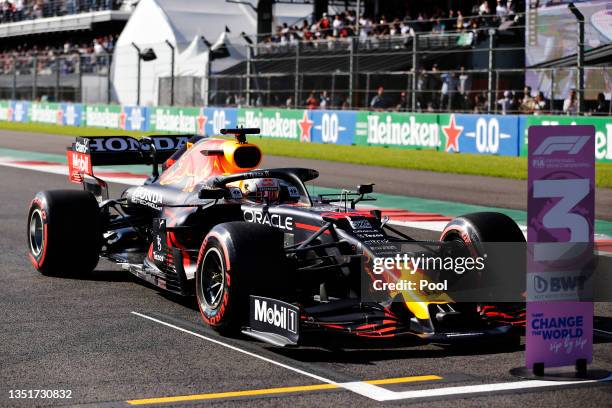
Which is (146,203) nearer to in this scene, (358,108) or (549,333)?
(549,333)

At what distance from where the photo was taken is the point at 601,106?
2102 cm

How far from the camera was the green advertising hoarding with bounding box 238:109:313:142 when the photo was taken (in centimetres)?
2894

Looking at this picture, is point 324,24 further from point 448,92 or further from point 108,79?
point 448,92

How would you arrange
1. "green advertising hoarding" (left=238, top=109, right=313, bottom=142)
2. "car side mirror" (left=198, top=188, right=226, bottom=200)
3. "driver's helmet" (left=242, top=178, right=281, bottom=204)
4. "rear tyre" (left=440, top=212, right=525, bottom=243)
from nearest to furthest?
"rear tyre" (left=440, top=212, right=525, bottom=243) → "car side mirror" (left=198, top=188, right=226, bottom=200) → "driver's helmet" (left=242, top=178, right=281, bottom=204) → "green advertising hoarding" (left=238, top=109, right=313, bottom=142)

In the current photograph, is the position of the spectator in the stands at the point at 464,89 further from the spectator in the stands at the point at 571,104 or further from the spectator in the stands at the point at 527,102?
the spectator in the stands at the point at 571,104

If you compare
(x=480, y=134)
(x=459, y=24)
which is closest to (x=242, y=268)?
(x=480, y=134)

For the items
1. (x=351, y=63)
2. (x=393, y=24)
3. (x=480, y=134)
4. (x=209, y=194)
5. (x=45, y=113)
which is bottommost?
(x=209, y=194)

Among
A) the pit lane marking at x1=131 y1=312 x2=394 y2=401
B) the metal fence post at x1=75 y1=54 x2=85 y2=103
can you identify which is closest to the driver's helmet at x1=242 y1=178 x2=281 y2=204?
the pit lane marking at x1=131 y1=312 x2=394 y2=401

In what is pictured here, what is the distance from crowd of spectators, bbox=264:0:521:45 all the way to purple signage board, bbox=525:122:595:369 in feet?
74.2

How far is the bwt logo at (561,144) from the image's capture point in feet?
19.7

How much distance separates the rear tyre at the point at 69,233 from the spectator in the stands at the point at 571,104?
14.0 m

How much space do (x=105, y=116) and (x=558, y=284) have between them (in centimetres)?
3311

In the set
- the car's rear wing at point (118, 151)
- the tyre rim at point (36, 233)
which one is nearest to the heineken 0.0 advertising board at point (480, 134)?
the car's rear wing at point (118, 151)

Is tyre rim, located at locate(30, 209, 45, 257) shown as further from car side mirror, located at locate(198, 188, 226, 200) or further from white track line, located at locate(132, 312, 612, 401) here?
white track line, located at locate(132, 312, 612, 401)
